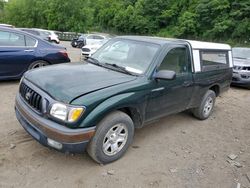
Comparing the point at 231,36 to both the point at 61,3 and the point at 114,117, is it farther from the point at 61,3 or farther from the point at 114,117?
the point at 114,117

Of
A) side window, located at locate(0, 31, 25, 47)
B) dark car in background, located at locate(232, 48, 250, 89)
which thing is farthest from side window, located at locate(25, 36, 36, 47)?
dark car in background, located at locate(232, 48, 250, 89)

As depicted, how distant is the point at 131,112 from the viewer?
3.79 metres

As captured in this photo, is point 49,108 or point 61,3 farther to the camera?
point 61,3

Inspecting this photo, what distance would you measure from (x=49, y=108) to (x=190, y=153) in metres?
2.35

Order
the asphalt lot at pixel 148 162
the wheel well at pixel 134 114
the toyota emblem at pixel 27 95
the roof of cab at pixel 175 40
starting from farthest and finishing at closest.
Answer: the roof of cab at pixel 175 40
the wheel well at pixel 134 114
the toyota emblem at pixel 27 95
the asphalt lot at pixel 148 162

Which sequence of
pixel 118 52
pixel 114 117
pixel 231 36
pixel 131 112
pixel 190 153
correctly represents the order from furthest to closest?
1. pixel 231 36
2. pixel 118 52
3. pixel 190 153
4. pixel 131 112
5. pixel 114 117

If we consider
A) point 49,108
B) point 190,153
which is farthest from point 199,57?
point 49,108

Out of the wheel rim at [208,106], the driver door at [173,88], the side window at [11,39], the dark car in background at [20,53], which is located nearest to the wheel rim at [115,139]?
the driver door at [173,88]

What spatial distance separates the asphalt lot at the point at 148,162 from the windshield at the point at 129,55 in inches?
50.6

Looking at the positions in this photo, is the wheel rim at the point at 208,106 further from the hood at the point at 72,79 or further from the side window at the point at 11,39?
the side window at the point at 11,39

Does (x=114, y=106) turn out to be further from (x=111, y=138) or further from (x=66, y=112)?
(x=66, y=112)

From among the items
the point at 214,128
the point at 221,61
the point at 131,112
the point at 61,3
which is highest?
the point at 61,3

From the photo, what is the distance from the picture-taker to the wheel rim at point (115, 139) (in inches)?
138

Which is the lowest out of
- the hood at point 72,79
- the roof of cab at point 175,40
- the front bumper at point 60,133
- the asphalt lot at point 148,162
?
the asphalt lot at point 148,162
